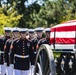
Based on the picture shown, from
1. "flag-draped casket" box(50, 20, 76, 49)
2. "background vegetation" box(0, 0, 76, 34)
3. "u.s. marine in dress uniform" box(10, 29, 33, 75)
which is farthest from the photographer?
"background vegetation" box(0, 0, 76, 34)

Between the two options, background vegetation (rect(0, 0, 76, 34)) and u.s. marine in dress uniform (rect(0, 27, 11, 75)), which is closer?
u.s. marine in dress uniform (rect(0, 27, 11, 75))

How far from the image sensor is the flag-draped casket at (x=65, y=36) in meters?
8.05

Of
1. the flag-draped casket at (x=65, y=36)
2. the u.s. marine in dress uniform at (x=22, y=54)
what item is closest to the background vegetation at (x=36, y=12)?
the u.s. marine in dress uniform at (x=22, y=54)

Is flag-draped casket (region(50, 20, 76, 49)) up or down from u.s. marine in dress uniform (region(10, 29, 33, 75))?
up

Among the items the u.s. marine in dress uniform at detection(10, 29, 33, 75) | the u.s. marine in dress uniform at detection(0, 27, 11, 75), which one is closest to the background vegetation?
the u.s. marine in dress uniform at detection(0, 27, 11, 75)

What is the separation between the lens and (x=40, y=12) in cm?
3981

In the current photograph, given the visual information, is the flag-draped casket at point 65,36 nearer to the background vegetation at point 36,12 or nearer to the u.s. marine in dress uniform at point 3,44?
the u.s. marine in dress uniform at point 3,44

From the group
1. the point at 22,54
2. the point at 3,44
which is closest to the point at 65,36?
the point at 22,54

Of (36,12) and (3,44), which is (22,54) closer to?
(3,44)

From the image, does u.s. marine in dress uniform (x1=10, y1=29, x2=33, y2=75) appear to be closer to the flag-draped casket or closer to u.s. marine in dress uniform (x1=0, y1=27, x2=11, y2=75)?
u.s. marine in dress uniform (x1=0, y1=27, x2=11, y2=75)

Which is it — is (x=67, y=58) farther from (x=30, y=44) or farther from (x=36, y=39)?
(x=36, y=39)

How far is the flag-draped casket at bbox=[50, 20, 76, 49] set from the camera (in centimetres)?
805

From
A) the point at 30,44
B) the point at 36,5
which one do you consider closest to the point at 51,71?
the point at 30,44

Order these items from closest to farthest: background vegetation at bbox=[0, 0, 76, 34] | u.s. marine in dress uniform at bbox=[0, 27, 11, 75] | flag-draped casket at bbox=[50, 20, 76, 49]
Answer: flag-draped casket at bbox=[50, 20, 76, 49] → u.s. marine in dress uniform at bbox=[0, 27, 11, 75] → background vegetation at bbox=[0, 0, 76, 34]
